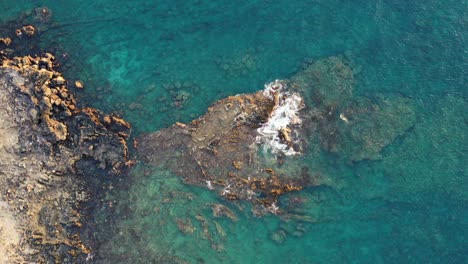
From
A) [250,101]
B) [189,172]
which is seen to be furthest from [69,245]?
[250,101]

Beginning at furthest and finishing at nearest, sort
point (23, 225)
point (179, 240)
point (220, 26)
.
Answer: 1. point (220, 26)
2. point (179, 240)
3. point (23, 225)

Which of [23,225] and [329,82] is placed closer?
[23,225]

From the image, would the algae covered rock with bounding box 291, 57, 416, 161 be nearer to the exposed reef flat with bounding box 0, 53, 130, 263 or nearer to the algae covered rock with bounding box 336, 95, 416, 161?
the algae covered rock with bounding box 336, 95, 416, 161

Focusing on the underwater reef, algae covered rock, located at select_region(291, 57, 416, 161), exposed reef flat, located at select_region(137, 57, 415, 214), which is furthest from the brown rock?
algae covered rock, located at select_region(291, 57, 416, 161)

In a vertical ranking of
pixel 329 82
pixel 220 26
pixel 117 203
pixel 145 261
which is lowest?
pixel 145 261

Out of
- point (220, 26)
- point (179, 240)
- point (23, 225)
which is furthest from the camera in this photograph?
point (220, 26)

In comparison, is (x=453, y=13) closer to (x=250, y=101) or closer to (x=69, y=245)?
(x=250, y=101)

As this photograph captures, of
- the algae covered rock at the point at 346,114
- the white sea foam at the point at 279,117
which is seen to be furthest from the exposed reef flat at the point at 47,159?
the algae covered rock at the point at 346,114
